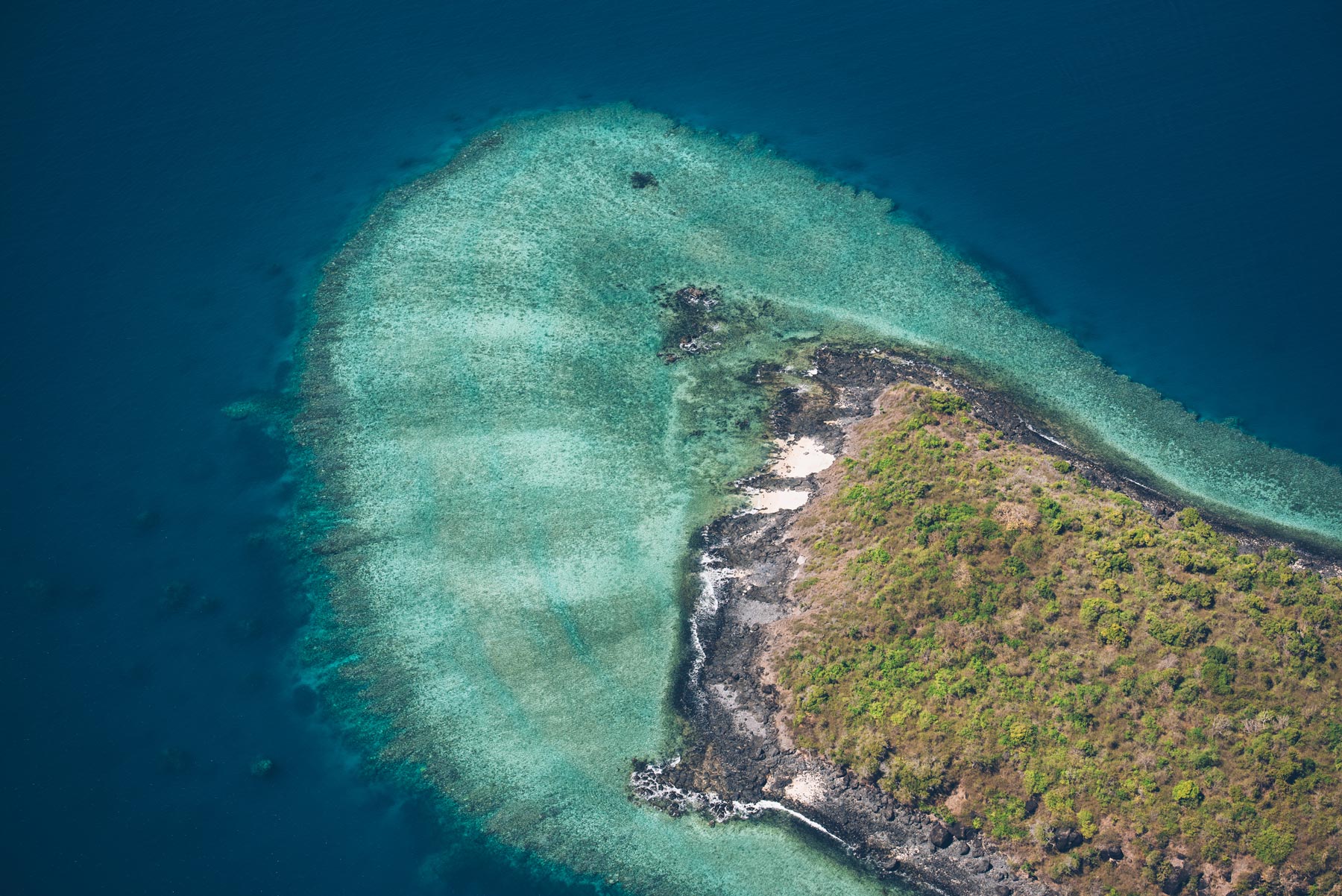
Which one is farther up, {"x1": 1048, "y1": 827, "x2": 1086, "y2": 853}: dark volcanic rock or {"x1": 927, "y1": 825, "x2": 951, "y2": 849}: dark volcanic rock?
{"x1": 1048, "y1": 827, "x2": 1086, "y2": 853}: dark volcanic rock

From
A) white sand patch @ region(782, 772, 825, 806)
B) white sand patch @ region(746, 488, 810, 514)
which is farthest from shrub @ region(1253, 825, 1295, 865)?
white sand patch @ region(746, 488, 810, 514)

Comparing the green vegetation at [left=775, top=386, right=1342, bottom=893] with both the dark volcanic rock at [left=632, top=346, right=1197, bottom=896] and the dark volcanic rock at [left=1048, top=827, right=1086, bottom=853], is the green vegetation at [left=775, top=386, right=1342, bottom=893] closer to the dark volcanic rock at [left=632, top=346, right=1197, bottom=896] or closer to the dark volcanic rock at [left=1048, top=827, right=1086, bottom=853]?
the dark volcanic rock at [left=1048, top=827, right=1086, bottom=853]

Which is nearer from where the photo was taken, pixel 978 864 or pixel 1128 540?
pixel 978 864

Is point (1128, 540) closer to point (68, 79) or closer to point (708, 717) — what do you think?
point (708, 717)

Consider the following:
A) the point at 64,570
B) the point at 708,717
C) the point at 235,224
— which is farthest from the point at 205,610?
the point at 235,224

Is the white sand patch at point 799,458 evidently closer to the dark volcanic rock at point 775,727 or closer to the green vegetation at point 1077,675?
the dark volcanic rock at point 775,727

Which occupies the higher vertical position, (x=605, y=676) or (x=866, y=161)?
(x=866, y=161)

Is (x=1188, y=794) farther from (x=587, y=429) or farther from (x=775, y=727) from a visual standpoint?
(x=587, y=429)
